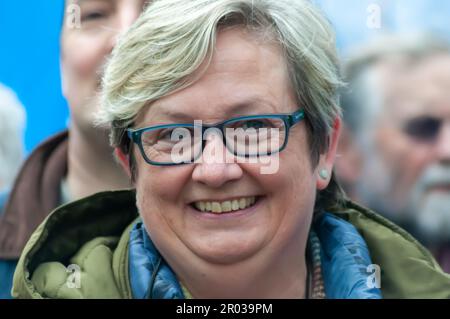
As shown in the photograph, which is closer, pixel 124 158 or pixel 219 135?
pixel 219 135

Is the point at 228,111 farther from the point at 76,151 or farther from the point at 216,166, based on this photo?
the point at 76,151

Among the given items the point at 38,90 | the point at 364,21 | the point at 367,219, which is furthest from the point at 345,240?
the point at 38,90

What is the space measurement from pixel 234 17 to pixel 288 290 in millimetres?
625

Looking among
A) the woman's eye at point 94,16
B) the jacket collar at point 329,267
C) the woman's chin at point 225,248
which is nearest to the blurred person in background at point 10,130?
the woman's eye at point 94,16

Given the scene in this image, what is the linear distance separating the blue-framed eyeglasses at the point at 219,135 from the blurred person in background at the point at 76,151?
1.76ft

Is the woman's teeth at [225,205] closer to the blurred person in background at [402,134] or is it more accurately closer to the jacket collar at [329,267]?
the jacket collar at [329,267]

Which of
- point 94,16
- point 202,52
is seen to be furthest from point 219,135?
point 94,16

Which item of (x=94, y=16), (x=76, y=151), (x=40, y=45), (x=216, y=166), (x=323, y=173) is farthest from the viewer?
(x=40, y=45)

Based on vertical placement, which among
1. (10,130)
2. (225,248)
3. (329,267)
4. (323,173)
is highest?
(10,130)

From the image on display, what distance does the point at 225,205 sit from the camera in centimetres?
152

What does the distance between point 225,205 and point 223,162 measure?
98mm

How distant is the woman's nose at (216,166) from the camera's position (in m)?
1.47
